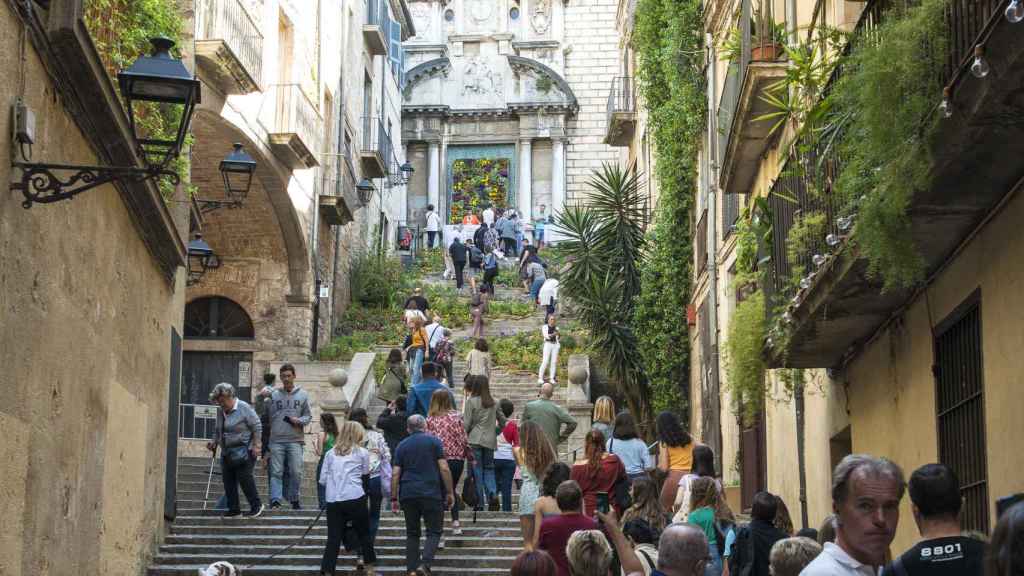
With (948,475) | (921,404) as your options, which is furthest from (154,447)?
(948,475)

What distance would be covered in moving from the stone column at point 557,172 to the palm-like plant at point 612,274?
1881 centimetres

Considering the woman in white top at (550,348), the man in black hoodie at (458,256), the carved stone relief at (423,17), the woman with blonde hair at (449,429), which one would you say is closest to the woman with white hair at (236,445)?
the woman with blonde hair at (449,429)

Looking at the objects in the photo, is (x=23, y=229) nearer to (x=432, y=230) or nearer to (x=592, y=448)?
(x=592, y=448)

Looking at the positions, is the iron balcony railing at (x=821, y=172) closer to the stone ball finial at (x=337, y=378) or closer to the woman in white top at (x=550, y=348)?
the stone ball finial at (x=337, y=378)

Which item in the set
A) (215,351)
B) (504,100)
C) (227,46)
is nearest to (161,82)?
(227,46)

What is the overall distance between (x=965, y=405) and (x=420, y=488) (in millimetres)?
5339

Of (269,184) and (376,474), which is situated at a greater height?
(269,184)

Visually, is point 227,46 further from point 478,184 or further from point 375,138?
point 478,184

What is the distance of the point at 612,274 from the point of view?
26.5 metres

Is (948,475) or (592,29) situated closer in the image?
(948,475)

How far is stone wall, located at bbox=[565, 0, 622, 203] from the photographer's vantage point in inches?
1865

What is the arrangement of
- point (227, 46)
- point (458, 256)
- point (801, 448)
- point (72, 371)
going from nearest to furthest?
1. point (72, 371)
2. point (801, 448)
3. point (227, 46)
4. point (458, 256)

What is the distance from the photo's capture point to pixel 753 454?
18.1m

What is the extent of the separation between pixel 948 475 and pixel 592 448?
21.0ft
